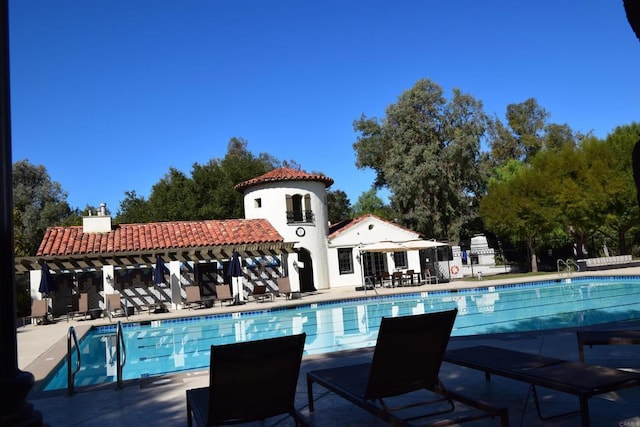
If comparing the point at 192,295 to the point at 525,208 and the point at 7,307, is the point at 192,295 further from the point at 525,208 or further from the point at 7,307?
the point at 7,307

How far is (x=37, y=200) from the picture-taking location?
45.2 metres

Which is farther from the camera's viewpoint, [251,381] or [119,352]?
[119,352]

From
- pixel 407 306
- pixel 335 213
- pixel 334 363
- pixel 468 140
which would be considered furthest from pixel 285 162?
pixel 334 363

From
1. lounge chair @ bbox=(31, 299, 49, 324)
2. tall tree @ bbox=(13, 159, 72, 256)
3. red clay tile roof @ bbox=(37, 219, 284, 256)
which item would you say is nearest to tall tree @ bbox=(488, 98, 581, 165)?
red clay tile roof @ bbox=(37, 219, 284, 256)

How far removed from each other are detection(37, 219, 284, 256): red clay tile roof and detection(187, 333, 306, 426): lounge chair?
18.7m

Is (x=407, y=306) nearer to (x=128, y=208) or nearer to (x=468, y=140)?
(x=468, y=140)

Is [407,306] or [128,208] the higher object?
[128,208]

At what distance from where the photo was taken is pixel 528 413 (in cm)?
428

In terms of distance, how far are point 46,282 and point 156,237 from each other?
5287 millimetres

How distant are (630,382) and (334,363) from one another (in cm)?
425

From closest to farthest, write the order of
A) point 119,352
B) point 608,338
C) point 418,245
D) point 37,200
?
1. point 608,338
2. point 119,352
3. point 418,245
4. point 37,200

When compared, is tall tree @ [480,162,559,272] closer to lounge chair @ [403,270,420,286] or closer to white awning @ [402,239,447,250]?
white awning @ [402,239,447,250]

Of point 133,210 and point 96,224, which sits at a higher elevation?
point 133,210

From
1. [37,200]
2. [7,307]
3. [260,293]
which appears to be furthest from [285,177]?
[37,200]
